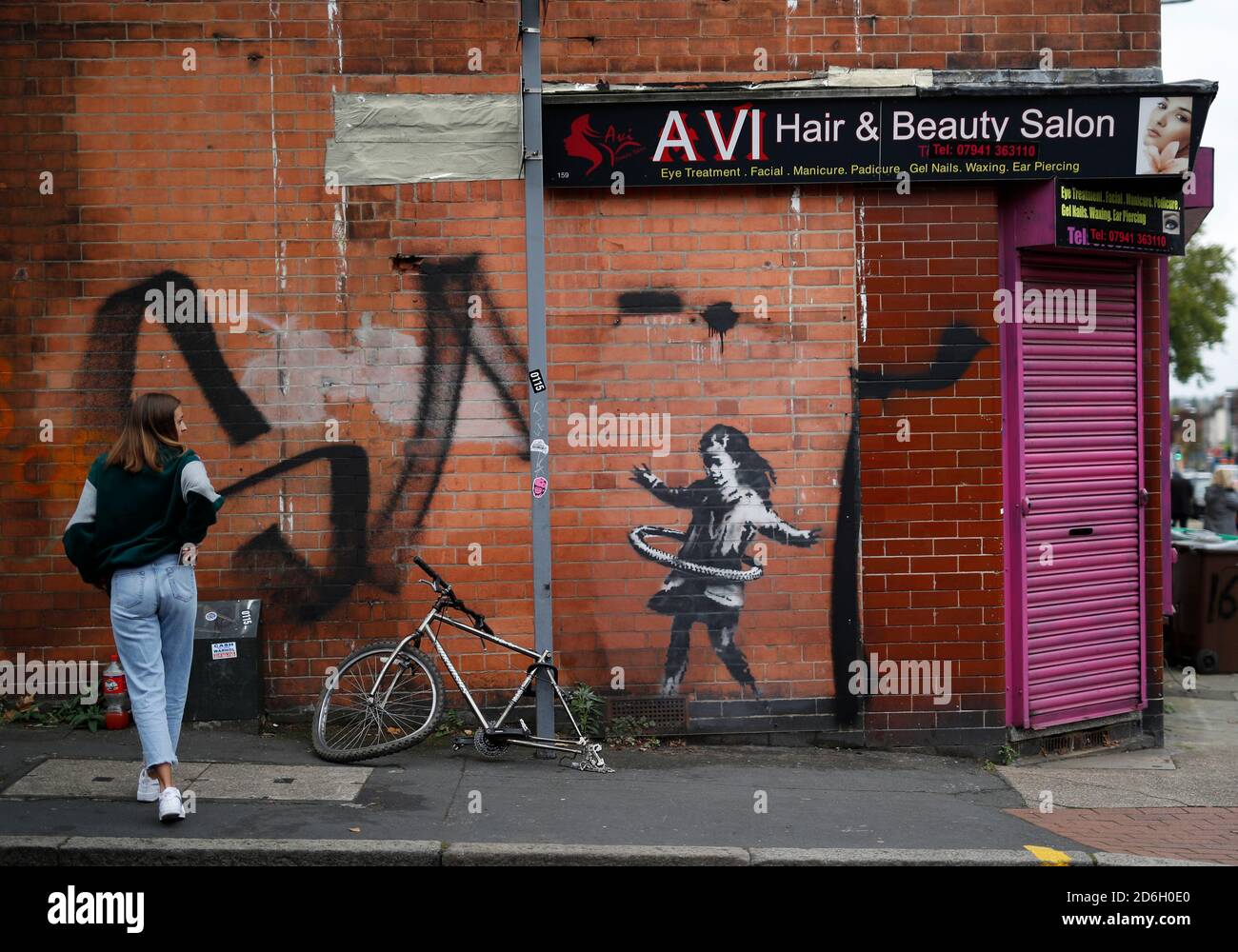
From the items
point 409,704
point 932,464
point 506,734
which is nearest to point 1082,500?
point 932,464

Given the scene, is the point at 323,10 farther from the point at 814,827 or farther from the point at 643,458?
the point at 814,827

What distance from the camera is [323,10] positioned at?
736cm

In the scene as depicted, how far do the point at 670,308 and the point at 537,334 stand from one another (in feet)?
3.39

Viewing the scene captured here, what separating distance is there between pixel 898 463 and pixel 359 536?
3556 millimetres

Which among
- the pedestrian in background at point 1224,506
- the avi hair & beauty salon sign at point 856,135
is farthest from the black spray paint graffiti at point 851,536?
the pedestrian in background at point 1224,506

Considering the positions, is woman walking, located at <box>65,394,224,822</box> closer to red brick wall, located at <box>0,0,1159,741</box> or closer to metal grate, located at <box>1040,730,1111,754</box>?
red brick wall, located at <box>0,0,1159,741</box>

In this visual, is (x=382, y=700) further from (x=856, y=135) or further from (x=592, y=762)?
(x=856, y=135)

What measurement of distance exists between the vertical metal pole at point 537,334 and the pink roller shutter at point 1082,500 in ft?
10.6

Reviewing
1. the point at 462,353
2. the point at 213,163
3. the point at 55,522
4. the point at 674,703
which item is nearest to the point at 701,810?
the point at 674,703

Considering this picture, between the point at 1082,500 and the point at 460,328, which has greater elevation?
the point at 460,328

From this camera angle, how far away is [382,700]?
22.7 feet

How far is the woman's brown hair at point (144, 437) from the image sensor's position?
216 inches

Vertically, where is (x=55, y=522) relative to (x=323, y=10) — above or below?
below

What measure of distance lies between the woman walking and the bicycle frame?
1617 mm
